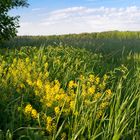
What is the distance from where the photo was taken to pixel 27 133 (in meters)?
4.79

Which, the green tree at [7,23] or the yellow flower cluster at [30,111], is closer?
the yellow flower cluster at [30,111]

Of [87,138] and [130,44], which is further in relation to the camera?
[130,44]

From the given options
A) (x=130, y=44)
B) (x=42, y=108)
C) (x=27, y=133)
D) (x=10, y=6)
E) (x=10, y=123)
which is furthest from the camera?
(x=130, y=44)

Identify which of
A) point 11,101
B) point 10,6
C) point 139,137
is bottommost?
point 139,137

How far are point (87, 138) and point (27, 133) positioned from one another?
74 cm

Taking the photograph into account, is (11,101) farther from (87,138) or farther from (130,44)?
(130,44)

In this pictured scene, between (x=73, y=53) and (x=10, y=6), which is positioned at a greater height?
(x=10, y=6)

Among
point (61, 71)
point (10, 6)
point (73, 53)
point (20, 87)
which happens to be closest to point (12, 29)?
point (10, 6)

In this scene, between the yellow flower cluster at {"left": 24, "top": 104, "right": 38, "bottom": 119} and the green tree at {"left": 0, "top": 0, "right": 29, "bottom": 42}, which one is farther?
the green tree at {"left": 0, "top": 0, "right": 29, "bottom": 42}

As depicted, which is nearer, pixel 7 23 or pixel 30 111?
pixel 30 111

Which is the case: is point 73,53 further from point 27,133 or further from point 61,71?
point 27,133

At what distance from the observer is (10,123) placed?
16.8 feet

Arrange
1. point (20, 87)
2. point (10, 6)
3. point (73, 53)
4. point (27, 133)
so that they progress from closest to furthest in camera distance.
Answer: point (27, 133), point (20, 87), point (73, 53), point (10, 6)

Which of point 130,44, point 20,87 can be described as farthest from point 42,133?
point 130,44
